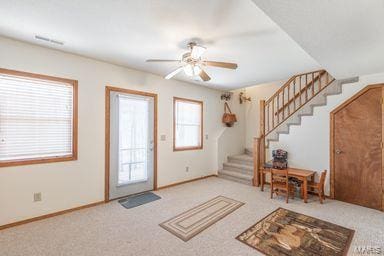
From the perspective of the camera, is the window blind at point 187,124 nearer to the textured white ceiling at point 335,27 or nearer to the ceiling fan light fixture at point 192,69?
the ceiling fan light fixture at point 192,69

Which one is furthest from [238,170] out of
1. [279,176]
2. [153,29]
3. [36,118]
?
[36,118]

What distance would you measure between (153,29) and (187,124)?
2.92 m

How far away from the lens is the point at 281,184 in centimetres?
367

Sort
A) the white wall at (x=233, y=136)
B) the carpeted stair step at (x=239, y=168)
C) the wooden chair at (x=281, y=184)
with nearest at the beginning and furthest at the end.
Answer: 1. the wooden chair at (x=281, y=184)
2. the carpeted stair step at (x=239, y=168)
3. the white wall at (x=233, y=136)

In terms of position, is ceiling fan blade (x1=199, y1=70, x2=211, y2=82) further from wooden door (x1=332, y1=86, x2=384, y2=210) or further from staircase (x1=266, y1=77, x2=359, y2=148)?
wooden door (x1=332, y1=86, x2=384, y2=210)

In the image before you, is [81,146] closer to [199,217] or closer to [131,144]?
[131,144]

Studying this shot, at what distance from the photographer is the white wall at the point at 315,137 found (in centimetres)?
357

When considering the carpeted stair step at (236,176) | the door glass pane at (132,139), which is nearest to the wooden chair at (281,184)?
the carpeted stair step at (236,176)

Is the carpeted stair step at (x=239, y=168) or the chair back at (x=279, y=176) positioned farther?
the carpeted stair step at (x=239, y=168)

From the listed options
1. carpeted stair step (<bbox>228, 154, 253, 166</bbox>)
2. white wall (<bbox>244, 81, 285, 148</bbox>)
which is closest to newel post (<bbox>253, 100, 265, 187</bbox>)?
carpeted stair step (<bbox>228, 154, 253, 166</bbox>)

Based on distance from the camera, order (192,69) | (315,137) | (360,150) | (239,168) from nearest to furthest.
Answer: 1. (192,69)
2. (360,150)
3. (315,137)
4. (239,168)

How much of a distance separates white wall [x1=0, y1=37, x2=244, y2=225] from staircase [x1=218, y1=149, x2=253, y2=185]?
1226mm

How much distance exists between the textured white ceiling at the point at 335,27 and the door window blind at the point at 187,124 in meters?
2.97

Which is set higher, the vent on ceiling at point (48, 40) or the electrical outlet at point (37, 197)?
the vent on ceiling at point (48, 40)
